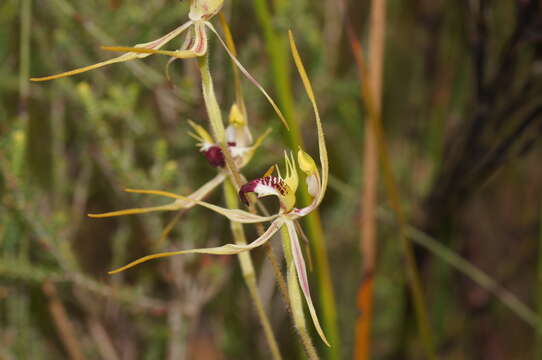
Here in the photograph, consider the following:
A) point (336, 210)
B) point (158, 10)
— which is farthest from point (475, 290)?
point (158, 10)

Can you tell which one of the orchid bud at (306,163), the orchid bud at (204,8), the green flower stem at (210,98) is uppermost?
the orchid bud at (204,8)

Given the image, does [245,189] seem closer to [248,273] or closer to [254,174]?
[248,273]

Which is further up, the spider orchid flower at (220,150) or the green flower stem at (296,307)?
the spider orchid flower at (220,150)

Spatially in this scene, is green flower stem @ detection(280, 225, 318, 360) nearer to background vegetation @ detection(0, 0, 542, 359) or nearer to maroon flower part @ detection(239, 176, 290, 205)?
maroon flower part @ detection(239, 176, 290, 205)

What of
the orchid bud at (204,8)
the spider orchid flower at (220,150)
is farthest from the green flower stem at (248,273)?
the orchid bud at (204,8)

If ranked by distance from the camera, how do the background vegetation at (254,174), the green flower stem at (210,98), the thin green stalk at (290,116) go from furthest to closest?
the background vegetation at (254,174), the thin green stalk at (290,116), the green flower stem at (210,98)

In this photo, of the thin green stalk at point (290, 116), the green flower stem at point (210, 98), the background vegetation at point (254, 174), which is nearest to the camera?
the green flower stem at point (210, 98)

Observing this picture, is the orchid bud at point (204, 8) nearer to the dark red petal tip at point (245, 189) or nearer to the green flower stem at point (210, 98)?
the green flower stem at point (210, 98)

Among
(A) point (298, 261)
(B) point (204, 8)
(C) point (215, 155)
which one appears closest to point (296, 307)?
(A) point (298, 261)

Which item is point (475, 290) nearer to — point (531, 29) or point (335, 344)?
point (531, 29)

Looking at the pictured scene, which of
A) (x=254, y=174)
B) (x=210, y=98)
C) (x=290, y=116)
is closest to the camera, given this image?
(x=210, y=98)
